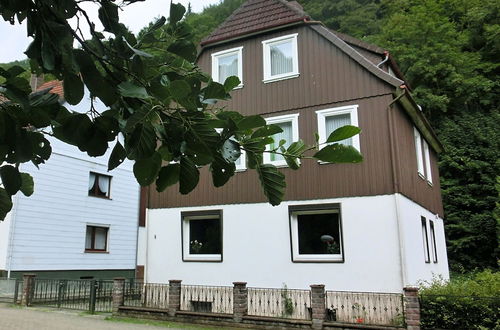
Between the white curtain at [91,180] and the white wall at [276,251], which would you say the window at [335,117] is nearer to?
the white wall at [276,251]

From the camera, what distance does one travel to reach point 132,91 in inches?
60.3

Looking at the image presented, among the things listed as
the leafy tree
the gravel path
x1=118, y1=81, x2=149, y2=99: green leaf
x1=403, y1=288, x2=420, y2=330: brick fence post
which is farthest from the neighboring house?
x1=118, y1=81, x2=149, y2=99: green leaf

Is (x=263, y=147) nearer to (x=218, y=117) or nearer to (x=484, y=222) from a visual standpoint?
(x=218, y=117)

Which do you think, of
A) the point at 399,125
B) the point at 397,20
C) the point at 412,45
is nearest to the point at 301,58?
the point at 399,125

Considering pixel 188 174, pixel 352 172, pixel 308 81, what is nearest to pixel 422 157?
pixel 352 172

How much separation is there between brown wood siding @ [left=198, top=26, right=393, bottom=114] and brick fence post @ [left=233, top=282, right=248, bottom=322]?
5.13 m

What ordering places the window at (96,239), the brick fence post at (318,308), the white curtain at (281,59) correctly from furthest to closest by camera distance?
the window at (96,239), the white curtain at (281,59), the brick fence post at (318,308)

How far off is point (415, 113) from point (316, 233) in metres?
5.28

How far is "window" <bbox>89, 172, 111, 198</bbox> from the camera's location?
867 inches

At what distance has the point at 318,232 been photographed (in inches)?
524

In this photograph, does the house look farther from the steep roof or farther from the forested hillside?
the forested hillside

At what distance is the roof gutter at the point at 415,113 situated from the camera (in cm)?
1281

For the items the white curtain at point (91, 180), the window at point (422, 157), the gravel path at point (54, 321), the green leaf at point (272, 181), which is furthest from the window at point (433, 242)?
the green leaf at point (272, 181)

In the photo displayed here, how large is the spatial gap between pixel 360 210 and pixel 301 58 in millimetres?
5136
